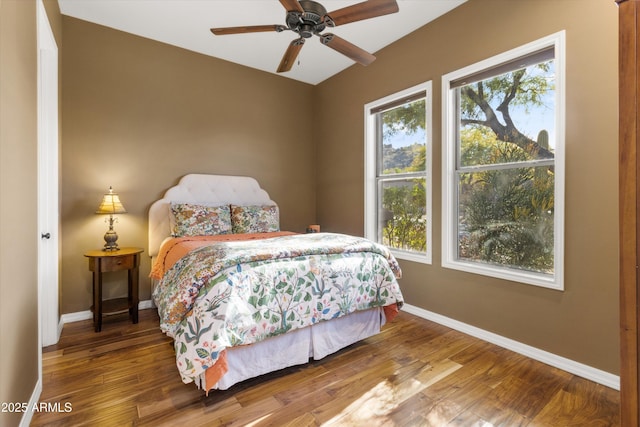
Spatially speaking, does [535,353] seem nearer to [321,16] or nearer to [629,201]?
[629,201]

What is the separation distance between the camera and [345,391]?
1910 mm

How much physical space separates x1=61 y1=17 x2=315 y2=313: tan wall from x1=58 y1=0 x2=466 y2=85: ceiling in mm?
179

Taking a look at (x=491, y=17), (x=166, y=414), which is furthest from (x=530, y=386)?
(x=491, y=17)

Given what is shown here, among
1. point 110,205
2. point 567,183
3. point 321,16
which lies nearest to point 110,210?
point 110,205

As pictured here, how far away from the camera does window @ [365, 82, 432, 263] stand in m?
3.22

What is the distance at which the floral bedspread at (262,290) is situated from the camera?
1699 mm

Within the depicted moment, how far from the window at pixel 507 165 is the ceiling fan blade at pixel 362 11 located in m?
1.10

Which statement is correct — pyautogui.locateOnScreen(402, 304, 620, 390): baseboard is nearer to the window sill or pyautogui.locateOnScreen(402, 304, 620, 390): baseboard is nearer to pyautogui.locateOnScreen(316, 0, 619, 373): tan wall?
pyautogui.locateOnScreen(316, 0, 619, 373): tan wall

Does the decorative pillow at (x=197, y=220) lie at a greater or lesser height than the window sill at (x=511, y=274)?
greater

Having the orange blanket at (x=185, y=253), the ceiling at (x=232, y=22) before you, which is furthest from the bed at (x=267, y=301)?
the ceiling at (x=232, y=22)

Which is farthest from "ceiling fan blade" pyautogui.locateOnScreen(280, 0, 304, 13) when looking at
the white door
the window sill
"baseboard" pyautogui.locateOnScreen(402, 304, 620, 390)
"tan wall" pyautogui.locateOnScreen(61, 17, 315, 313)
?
"baseboard" pyautogui.locateOnScreen(402, 304, 620, 390)

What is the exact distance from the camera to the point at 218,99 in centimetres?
388

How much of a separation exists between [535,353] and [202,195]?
3523 millimetres

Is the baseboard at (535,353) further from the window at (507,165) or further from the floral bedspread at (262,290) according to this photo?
the floral bedspread at (262,290)
